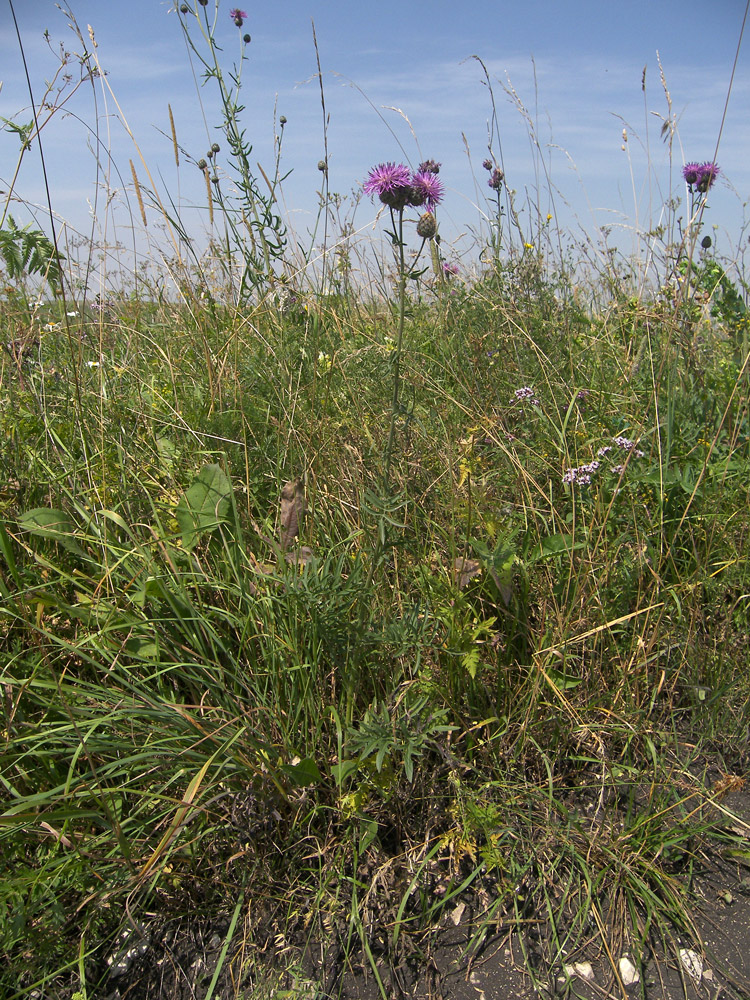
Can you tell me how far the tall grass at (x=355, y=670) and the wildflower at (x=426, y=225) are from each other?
296 millimetres

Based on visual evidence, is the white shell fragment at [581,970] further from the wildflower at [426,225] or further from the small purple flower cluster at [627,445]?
the wildflower at [426,225]

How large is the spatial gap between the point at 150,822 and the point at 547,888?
2.69 ft

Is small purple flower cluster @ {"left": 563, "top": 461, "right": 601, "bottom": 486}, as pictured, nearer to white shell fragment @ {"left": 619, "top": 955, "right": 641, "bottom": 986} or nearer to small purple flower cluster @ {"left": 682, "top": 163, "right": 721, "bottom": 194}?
white shell fragment @ {"left": 619, "top": 955, "right": 641, "bottom": 986}

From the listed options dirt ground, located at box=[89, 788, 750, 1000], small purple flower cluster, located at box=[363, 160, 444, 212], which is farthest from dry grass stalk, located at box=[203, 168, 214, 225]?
dirt ground, located at box=[89, 788, 750, 1000]

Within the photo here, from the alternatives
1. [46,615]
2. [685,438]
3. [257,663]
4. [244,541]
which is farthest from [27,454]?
[685,438]

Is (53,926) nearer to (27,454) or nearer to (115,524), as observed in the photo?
(115,524)

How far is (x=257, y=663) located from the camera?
1.53m

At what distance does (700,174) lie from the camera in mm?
2656

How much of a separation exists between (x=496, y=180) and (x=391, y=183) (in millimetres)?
2307

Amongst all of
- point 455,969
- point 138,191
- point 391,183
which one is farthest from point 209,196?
point 455,969

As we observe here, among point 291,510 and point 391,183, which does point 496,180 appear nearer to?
point 391,183

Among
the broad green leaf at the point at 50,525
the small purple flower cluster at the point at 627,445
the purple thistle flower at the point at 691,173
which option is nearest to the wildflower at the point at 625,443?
the small purple flower cluster at the point at 627,445

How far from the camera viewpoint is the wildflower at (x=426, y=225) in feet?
5.19

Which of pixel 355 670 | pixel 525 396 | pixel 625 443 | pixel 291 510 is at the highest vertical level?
pixel 525 396
